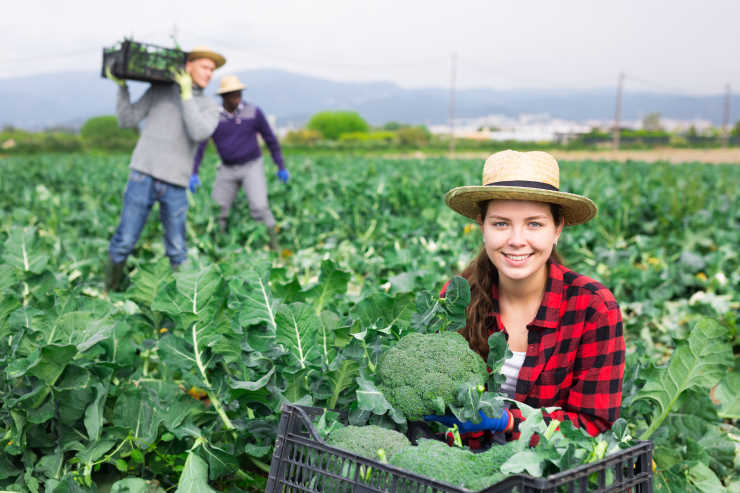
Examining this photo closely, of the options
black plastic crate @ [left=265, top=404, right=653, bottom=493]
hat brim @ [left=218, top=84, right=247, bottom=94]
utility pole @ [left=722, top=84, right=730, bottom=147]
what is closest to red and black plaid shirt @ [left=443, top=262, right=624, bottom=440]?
black plastic crate @ [left=265, top=404, right=653, bottom=493]

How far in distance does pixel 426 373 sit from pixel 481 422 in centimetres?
20

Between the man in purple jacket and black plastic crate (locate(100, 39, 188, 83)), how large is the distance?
1656 millimetres

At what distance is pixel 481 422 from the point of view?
1.65 metres

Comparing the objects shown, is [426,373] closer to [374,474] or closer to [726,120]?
[374,474]

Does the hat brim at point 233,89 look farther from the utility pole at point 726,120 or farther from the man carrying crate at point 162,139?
the utility pole at point 726,120

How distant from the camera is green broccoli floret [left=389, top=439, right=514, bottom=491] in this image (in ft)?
4.09

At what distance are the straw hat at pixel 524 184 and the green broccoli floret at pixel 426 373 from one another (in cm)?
49

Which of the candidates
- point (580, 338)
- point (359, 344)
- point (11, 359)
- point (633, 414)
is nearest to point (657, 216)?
point (633, 414)

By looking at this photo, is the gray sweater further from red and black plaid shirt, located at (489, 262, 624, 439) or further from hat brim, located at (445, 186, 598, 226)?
red and black plaid shirt, located at (489, 262, 624, 439)

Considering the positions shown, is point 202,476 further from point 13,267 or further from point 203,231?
point 203,231

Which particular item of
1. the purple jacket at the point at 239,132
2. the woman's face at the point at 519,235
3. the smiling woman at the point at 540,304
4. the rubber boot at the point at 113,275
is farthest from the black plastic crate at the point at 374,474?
the purple jacket at the point at 239,132

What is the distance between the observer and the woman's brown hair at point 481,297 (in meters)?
2.11

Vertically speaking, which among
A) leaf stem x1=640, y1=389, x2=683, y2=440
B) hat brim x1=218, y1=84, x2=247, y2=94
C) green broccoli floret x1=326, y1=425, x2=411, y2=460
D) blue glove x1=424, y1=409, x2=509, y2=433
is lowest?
leaf stem x1=640, y1=389, x2=683, y2=440

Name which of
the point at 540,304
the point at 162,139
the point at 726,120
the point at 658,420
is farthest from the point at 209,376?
the point at 726,120
